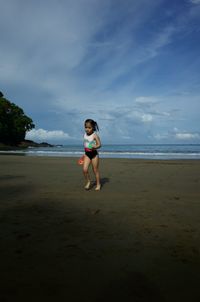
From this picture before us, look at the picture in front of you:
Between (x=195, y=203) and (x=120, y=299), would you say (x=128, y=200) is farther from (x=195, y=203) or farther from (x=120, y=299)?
(x=120, y=299)

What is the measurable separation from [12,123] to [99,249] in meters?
50.9

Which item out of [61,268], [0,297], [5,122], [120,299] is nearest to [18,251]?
[61,268]

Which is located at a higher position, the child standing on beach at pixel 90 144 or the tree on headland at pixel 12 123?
the tree on headland at pixel 12 123

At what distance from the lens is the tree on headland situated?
47.1 metres

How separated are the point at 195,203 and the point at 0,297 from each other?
382 centimetres

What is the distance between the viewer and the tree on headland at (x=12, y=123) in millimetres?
47062

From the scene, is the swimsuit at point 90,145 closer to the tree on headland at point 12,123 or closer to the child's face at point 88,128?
the child's face at point 88,128

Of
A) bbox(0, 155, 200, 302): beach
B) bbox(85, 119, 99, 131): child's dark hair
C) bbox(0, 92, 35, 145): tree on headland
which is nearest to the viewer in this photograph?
bbox(0, 155, 200, 302): beach

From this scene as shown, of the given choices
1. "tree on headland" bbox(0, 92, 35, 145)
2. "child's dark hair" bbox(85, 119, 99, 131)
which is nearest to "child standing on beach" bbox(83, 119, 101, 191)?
"child's dark hair" bbox(85, 119, 99, 131)

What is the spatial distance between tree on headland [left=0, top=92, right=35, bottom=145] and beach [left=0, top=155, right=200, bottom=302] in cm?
4561

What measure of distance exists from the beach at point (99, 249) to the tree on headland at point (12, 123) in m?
45.6

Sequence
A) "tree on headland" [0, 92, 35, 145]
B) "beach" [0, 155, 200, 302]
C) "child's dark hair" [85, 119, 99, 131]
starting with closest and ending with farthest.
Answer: "beach" [0, 155, 200, 302] < "child's dark hair" [85, 119, 99, 131] < "tree on headland" [0, 92, 35, 145]

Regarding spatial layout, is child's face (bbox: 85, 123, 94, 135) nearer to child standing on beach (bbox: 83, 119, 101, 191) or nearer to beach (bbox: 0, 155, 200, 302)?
child standing on beach (bbox: 83, 119, 101, 191)

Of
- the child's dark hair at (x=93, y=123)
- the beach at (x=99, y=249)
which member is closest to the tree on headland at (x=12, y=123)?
the child's dark hair at (x=93, y=123)
